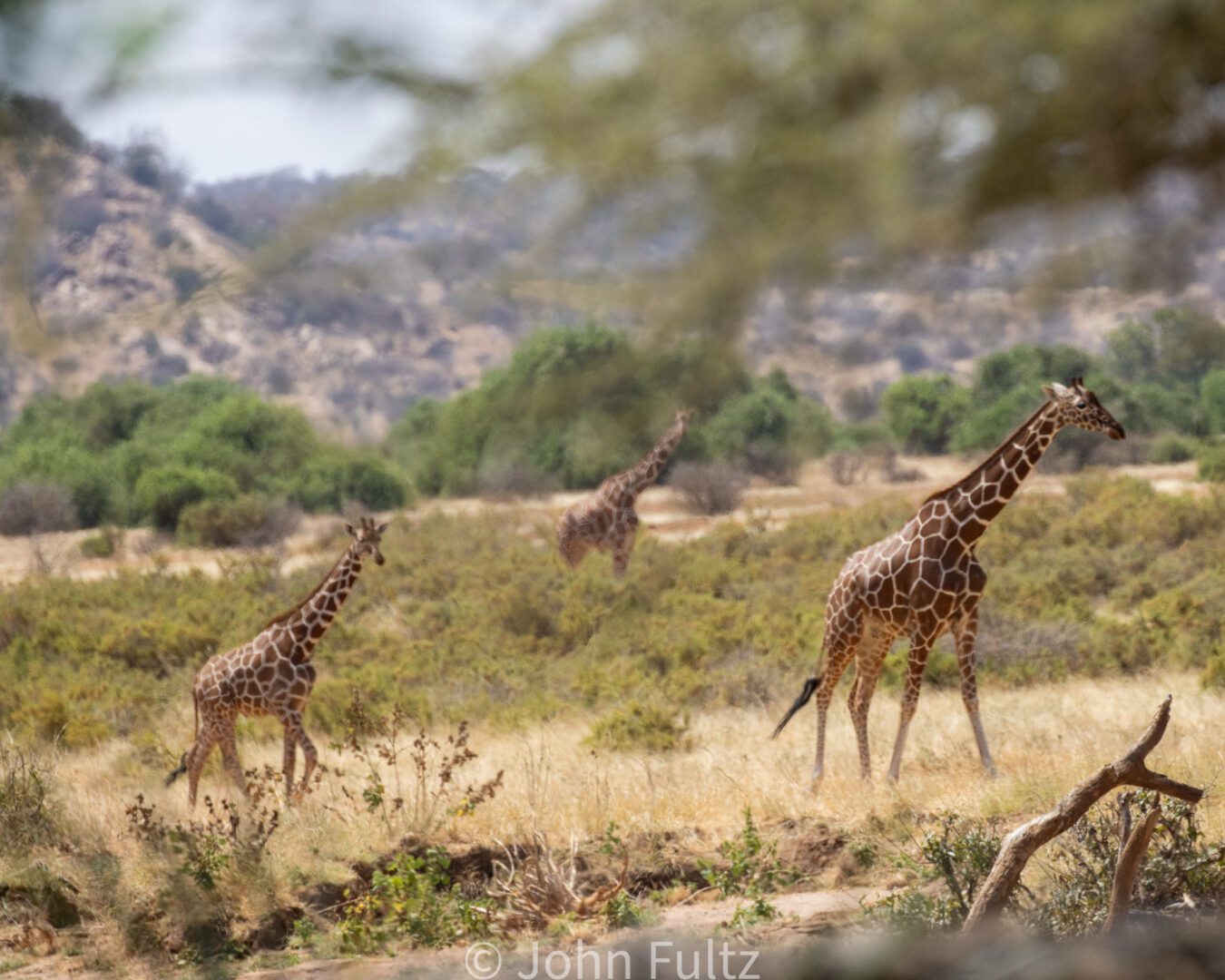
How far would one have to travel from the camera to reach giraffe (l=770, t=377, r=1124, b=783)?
795 centimetres

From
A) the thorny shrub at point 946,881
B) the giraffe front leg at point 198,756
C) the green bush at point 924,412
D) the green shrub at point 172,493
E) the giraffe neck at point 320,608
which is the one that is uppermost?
the green bush at point 924,412

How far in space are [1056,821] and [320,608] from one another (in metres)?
5.24

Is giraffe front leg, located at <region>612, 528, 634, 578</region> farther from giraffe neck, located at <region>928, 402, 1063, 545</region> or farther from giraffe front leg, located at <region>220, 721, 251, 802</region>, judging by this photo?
giraffe neck, located at <region>928, 402, 1063, 545</region>

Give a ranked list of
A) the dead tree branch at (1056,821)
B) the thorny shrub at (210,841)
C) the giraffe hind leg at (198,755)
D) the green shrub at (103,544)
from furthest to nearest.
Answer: the green shrub at (103,544), the giraffe hind leg at (198,755), the thorny shrub at (210,841), the dead tree branch at (1056,821)

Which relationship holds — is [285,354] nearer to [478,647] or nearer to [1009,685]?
[1009,685]

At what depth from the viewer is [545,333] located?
3188 millimetres

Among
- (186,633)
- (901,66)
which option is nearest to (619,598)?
(186,633)

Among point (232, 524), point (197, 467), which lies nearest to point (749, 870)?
point (232, 524)

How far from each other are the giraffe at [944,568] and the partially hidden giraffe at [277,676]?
9.76ft

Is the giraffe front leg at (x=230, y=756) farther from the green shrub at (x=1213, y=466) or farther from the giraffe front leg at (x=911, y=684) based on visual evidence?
the green shrub at (x=1213, y=466)

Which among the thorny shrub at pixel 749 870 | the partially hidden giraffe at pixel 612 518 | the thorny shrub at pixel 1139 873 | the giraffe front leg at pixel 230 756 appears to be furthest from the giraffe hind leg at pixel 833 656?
the partially hidden giraffe at pixel 612 518

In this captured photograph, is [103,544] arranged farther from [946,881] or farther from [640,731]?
[946,881]

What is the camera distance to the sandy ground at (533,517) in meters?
21.9

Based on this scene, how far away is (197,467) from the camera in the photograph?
27422mm
